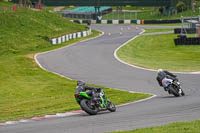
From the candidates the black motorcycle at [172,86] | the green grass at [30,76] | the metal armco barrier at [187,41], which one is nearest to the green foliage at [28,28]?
the green grass at [30,76]

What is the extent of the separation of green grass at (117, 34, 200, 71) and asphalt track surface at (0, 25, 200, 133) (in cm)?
144

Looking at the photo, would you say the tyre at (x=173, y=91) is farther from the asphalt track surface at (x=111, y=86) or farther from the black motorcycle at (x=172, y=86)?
the asphalt track surface at (x=111, y=86)

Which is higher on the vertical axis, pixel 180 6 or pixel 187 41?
pixel 180 6

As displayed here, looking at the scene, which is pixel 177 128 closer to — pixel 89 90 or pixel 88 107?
pixel 88 107

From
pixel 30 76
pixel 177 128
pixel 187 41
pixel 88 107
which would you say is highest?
pixel 177 128

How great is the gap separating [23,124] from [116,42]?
121 ft

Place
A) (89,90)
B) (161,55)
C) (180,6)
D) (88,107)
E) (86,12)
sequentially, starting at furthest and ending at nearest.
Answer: (86,12) < (180,6) < (161,55) < (89,90) < (88,107)

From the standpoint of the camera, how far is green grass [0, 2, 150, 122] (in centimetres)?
1809

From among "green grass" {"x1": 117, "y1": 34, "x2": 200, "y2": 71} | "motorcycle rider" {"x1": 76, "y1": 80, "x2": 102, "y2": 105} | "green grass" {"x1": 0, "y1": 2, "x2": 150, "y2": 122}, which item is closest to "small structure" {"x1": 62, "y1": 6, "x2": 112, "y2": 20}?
"green grass" {"x1": 0, "y1": 2, "x2": 150, "y2": 122}

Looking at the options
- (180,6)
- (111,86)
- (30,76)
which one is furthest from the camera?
(180,6)

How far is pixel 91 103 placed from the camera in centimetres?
1489

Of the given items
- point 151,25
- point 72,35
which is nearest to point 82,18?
point 151,25

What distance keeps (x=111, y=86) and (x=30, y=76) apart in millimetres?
6338

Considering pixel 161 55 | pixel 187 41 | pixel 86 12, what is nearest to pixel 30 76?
pixel 161 55
